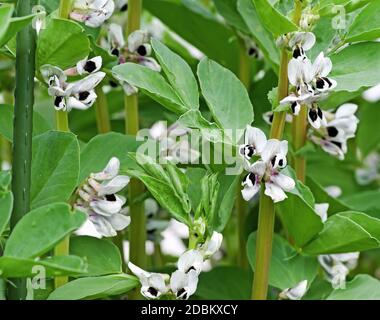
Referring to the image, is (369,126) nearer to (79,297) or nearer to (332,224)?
(332,224)

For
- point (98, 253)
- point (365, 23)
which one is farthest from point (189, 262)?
point (365, 23)

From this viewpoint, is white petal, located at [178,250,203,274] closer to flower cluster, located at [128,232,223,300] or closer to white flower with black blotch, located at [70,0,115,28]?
flower cluster, located at [128,232,223,300]

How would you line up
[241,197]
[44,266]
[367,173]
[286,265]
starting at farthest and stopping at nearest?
[367,173]
[241,197]
[286,265]
[44,266]

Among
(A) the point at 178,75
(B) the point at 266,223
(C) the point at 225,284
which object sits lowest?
(C) the point at 225,284

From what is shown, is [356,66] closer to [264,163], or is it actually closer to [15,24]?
[264,163]

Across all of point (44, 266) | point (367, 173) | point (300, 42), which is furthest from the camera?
point (367, 173)

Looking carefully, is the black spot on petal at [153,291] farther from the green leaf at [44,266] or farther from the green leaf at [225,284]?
the green leaf at [225,284]

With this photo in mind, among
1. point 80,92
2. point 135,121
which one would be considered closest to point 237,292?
point 135,121
